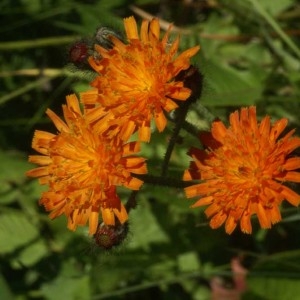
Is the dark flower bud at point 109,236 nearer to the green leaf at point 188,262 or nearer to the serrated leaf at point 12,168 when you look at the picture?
the green leaf at point 188,262

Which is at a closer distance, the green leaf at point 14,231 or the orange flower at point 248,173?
the orange flower at point 248,173

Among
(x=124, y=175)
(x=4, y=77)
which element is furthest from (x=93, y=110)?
(x=4, y=77)

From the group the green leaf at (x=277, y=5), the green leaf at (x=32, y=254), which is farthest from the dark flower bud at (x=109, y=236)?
the green leaf at (x=277, y=5)

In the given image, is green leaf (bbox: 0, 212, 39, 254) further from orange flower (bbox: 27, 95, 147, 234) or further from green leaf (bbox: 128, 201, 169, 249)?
orange flower (bbox: 27, 95, 147, 234)

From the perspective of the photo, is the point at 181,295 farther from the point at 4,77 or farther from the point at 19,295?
the point at 4,77

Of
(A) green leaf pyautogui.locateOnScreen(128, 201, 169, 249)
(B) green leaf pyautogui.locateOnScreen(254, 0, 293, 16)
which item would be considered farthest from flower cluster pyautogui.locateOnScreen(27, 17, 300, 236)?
(B) green leaf pyautogui.locateOnScreen(254, 0, 293, 16)

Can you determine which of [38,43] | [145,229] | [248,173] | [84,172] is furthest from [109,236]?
[38,43]
